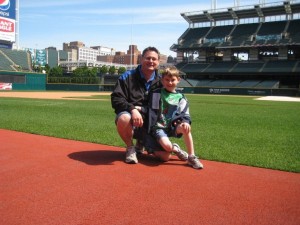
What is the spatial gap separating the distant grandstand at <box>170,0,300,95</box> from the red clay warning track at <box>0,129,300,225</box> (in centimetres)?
3965

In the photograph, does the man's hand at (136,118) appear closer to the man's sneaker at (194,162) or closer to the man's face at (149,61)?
the man's face at (149,61)

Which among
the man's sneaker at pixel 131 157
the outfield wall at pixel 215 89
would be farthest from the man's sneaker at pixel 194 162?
the outfield wall at pixel 215 89

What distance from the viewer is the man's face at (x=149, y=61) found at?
4.15m

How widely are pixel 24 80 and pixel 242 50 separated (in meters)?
36.4

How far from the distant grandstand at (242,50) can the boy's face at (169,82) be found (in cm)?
3934

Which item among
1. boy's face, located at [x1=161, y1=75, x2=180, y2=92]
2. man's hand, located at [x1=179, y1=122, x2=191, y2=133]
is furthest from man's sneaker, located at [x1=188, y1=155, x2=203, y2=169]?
boy's face, located at [x1=161, y1=75, x2=180, y2=92]

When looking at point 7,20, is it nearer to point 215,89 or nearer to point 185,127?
point 215,89

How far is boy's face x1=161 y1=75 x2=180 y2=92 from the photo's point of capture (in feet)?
13.1

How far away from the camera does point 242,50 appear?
2148 inches

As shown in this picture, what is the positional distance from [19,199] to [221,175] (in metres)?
2.19

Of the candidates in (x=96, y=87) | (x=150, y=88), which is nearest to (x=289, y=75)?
(x=96, y=87)

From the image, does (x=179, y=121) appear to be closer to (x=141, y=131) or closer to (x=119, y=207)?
(x=141, y=131)

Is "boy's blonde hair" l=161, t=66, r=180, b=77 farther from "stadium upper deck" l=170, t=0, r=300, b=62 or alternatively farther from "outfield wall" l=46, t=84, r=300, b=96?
"stadium upper deck" l=170, t=0, r=300, b=62

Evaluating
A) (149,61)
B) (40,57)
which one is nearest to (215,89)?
(149,61)
